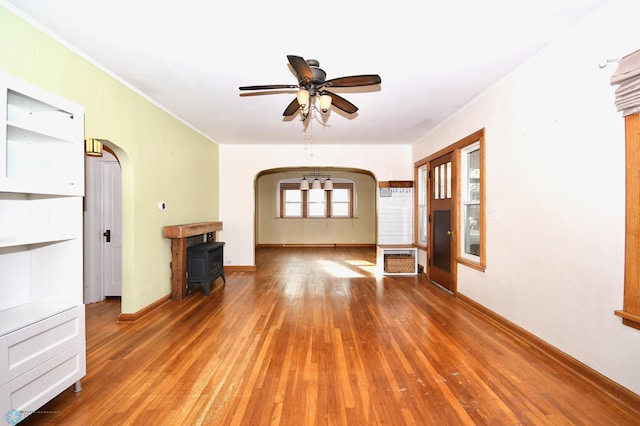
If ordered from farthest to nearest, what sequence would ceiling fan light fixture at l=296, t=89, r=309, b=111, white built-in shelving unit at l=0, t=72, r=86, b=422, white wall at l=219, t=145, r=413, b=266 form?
white wall at l=219, t=145, r=413, b=266 < ceiling fan light fixture at l=296, t=89, r=309, b=111 < white built-in shelving unit at l=0, t=72, r=86, b=422

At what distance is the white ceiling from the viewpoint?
6.59 feet

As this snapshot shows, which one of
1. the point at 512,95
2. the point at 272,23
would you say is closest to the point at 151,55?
the point at 272,23

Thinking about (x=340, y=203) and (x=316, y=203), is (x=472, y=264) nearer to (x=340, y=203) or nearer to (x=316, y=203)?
(x=340, y=203)

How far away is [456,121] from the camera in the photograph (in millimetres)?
4176

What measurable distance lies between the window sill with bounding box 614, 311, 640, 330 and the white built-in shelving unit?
373cm

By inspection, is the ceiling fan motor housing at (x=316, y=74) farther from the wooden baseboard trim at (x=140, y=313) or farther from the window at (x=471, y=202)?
the wooden baseboard trim at (x=140, y=313)

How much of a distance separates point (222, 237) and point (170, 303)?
220 cm

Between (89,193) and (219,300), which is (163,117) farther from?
(219,300)

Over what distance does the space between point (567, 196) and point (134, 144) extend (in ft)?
14.6

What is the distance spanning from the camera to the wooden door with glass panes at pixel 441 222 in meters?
4.48

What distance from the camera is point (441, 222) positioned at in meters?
4.79

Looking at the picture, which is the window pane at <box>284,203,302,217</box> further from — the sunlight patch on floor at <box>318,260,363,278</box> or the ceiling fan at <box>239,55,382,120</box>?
the ceiling fan at <box>239,55,382,120</box>

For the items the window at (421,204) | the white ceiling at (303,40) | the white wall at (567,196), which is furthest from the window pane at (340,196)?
the white wall at (567,196)

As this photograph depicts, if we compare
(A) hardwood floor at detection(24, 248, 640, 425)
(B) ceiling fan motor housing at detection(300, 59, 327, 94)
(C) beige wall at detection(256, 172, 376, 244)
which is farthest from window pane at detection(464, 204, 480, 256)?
(C) beige wall at detection(256, 172, 376, 244)
